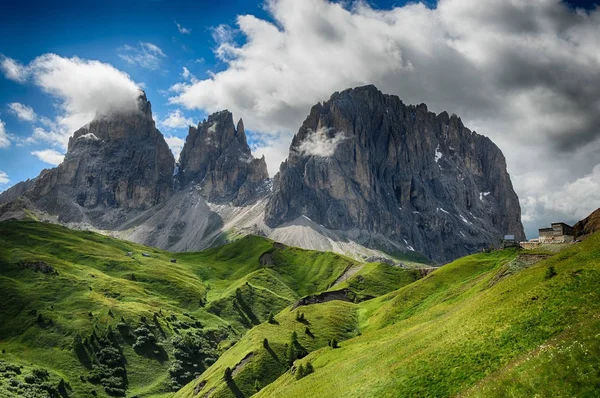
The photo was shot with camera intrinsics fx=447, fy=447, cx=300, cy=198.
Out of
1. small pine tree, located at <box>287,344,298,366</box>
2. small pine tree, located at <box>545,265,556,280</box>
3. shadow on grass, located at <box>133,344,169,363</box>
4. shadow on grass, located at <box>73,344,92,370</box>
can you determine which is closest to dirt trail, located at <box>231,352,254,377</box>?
small pine tree, located at <box>287,344,298,366</box>

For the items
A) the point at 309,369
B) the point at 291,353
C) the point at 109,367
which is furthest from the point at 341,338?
the point at 109,367

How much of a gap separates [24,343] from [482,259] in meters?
142

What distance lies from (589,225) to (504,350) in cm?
10469

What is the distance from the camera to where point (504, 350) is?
37281mm

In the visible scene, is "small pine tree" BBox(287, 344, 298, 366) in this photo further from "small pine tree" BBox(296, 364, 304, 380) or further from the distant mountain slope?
"small pine tree" BBox(296, 364, 304, 380)

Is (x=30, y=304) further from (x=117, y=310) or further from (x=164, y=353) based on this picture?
(x=164, y=353)

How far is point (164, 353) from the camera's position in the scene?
503ft

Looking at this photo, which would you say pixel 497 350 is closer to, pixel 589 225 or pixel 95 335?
pixel 589 225

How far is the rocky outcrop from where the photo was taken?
11615 cm

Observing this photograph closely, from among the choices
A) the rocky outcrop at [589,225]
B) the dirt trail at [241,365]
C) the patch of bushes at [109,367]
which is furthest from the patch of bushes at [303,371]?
the patch of bushes at [109,367]

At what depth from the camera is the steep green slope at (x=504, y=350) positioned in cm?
2906

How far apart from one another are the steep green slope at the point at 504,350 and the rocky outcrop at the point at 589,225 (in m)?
76.1

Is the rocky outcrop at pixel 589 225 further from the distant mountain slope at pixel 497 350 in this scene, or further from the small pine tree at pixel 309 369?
the small pine tree at pixel 309 369

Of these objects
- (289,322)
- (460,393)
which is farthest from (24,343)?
(460,393)
